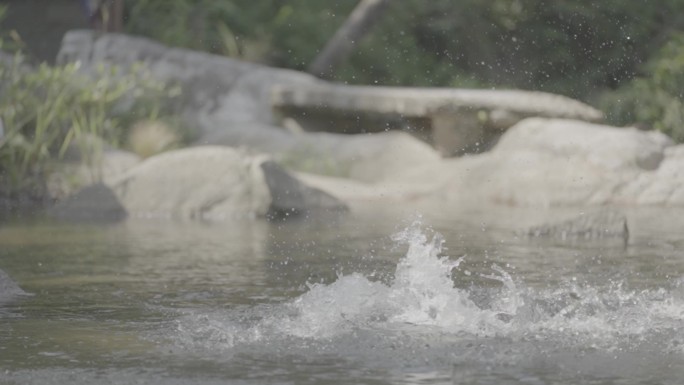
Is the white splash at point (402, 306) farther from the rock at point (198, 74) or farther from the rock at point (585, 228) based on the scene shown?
the rock at point (198, 74)

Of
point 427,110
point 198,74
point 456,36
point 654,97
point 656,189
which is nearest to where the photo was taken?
point 656,189

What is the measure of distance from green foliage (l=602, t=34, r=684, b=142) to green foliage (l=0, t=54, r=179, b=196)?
7568mm

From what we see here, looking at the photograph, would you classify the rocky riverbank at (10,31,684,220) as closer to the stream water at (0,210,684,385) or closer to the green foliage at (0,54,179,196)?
the green foliage at (0,54,179,196)

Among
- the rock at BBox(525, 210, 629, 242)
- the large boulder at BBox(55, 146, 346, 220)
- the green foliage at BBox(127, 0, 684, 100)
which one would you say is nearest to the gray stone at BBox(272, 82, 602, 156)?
the green foliage at BBox(127, 0, 684, 100)

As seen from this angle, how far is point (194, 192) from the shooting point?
1459 cm

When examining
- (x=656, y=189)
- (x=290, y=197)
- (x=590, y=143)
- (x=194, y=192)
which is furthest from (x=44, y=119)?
Answer: (x=656, y=189)

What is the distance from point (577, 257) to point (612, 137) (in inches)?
250

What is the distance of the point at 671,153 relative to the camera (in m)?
16.9

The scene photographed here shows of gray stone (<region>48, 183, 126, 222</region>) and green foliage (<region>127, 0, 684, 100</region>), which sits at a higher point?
green foliage (<region>127, 0, 684, 100</region>)

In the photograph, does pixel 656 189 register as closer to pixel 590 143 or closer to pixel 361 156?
pixel 590 143

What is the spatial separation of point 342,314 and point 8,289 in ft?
7.59

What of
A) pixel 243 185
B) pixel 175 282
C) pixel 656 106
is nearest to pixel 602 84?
pixel 656 106

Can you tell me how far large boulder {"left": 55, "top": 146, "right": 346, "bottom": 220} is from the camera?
1448 centimetres

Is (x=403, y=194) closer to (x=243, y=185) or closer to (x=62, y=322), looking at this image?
(x=243, y=185)
